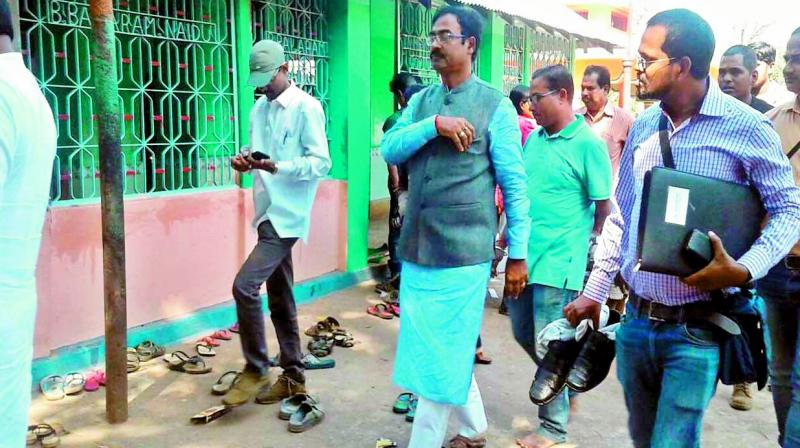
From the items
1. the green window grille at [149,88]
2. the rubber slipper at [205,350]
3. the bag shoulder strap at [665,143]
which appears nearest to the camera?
the bag shoulder strap at [665,143]

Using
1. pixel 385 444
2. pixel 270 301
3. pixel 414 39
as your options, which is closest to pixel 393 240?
pixel 414 39

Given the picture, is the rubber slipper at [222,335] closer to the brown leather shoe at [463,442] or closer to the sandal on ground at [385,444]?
the sandal on ground at [385,444]

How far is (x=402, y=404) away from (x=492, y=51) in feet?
21.9

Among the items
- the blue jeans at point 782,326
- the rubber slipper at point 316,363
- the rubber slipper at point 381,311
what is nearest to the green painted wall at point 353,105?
the rubber slipper at point 381,311

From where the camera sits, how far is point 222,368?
15.3ft

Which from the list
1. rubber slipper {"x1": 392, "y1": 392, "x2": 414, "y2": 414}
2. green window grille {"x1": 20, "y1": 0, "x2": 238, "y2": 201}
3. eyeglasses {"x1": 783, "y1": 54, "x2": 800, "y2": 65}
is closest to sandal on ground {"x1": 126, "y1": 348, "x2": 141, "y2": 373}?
green window grille {"x1": 20, "y1": 0, "x2": 238, "y2": 201}

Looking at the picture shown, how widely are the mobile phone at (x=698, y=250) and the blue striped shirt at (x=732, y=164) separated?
0.12 meters

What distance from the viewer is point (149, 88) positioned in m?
4.96

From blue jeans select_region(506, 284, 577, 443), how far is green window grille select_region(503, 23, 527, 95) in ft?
24.0

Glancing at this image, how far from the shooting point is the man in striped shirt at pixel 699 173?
7.12 ft

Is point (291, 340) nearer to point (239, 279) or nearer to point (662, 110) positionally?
point (239, 279)

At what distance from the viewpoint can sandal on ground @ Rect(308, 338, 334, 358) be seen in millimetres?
4922

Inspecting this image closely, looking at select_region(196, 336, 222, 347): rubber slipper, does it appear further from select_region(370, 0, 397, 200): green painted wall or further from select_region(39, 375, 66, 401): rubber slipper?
select_region(370, 0, 397, 200): green painted wall

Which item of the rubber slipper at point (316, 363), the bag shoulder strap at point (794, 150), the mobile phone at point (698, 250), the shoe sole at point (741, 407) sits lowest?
the shoe sole at point (741, 407)
